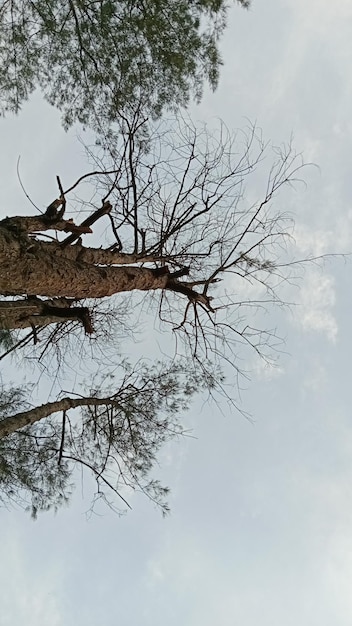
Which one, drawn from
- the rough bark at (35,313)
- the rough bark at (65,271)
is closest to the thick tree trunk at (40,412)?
the rough bark at (35,313)

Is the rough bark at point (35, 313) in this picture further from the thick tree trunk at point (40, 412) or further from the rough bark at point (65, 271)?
the thick tree trunk at point (40, 412)

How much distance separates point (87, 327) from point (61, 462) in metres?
1.76

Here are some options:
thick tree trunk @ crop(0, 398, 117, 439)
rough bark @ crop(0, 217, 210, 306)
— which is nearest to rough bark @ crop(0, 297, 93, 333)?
rough bark @ crop(0, 217, 210, 306)

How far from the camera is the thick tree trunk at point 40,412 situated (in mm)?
4668

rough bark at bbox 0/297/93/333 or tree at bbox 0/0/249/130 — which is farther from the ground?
tree at bbox 0/0/249/130

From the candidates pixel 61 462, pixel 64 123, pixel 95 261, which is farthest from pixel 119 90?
pixel 61 462

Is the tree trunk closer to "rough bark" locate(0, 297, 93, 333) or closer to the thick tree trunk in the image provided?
"rough bark" locate(0, 297, 93, 333)

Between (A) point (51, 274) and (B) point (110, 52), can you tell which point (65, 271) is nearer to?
(A) point (51, 274)

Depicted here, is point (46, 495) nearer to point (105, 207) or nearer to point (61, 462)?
point (61, 462)

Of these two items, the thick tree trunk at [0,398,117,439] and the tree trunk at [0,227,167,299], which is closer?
the tree trunk at [0,227,167,299]

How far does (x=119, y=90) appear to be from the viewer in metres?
4.82

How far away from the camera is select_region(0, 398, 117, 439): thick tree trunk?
4.67 m

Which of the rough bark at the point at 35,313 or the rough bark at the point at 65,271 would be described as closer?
the rough bark at the point at 65,271

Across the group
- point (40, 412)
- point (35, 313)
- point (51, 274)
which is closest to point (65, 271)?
point (51, 274)
